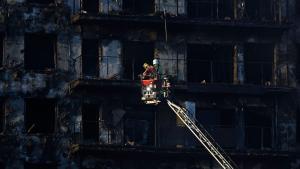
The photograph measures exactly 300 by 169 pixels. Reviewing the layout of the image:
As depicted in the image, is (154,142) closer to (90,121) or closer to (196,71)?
(90,121)

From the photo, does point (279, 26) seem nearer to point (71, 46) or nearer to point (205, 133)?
point (205, 133)

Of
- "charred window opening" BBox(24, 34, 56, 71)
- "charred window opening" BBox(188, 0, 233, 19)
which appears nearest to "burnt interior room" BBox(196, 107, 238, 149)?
"charred window opening" BBox(188, 0, 233, 19)

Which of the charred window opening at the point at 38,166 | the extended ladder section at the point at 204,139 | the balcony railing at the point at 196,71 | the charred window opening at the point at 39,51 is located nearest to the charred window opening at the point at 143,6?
the balcony railing at the point at 196,71

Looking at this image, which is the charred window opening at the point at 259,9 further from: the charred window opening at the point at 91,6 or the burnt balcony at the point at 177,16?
the charred window opening at the point at 91,6

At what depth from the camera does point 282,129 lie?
180 ft

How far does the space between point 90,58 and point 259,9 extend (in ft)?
28.1

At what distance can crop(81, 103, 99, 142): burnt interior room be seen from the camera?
175ft

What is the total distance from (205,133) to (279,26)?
19.8ft

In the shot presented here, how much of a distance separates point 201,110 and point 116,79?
4.43 metres

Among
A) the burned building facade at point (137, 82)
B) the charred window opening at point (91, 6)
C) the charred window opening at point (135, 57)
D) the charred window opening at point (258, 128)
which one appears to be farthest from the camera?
the charred window opening at point (258, 128)

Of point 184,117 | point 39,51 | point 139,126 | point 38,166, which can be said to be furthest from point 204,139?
point 39,51

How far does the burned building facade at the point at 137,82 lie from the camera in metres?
53.1

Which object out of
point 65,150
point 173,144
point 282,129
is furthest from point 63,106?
point 282,129

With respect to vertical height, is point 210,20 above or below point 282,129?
above
